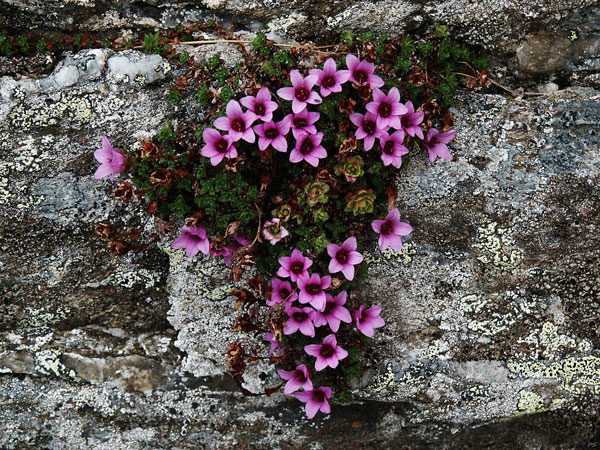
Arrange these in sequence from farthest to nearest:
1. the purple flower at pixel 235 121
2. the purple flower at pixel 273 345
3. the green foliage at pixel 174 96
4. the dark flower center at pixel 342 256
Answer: the green foliage at pixel 174 96 → the purple flower at pixel 273 345 → the dark flower center at pixel 342 256 → the purple flower at pixel 235 121

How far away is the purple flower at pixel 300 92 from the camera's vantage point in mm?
3604

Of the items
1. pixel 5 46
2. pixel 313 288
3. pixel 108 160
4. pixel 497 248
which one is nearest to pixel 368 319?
pixel 313 288

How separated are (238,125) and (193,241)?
630 millimetres

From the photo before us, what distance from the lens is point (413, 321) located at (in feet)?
13.1

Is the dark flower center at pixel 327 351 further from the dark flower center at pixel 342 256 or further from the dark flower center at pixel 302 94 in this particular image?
the dark flower center at pixel 302 94

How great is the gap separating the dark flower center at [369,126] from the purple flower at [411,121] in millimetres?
143

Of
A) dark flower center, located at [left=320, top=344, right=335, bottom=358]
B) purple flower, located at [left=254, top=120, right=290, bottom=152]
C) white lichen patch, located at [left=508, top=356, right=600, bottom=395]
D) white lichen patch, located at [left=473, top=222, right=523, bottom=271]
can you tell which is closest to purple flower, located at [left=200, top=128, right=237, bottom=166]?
purple flower, located at [left=254, top=120, right=290, bottom=152]

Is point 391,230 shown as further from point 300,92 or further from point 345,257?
point 300,92

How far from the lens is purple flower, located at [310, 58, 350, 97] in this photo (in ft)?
11.9

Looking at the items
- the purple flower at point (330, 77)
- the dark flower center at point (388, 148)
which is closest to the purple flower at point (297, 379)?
the dark flower center at point (388, 148)

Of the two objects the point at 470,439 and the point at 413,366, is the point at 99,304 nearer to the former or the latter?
the point at 413,366

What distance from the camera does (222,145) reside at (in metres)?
3.62

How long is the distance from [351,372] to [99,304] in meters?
1.35

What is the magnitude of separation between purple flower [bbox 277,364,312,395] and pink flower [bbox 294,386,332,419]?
0.05 meters
